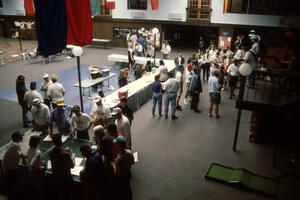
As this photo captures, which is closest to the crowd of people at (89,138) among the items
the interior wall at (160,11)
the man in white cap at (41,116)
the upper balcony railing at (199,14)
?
the man in white cap at (41,116)

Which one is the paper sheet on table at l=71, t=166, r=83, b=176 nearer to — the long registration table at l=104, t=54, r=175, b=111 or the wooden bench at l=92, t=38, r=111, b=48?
the long registration table at l=104, t=54, r=175, b=111

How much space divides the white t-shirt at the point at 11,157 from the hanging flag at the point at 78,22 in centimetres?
261

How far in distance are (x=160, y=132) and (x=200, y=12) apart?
48.0ft

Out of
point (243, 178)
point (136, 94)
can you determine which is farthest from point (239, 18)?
point (243, 178)

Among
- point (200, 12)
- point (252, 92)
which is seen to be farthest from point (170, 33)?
point (252, 92)

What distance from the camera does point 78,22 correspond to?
6594mm

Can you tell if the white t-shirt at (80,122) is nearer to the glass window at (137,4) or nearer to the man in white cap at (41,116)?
the man in white cap at (41,116)

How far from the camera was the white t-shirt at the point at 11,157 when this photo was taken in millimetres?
5578

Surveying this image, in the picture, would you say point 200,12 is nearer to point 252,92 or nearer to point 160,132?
point 252,92

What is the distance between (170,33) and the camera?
25.9 meters

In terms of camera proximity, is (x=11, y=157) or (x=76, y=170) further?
(x=76, y=170)

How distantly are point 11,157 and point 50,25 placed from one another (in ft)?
9.12

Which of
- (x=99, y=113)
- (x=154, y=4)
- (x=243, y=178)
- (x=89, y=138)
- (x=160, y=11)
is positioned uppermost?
(x=154, y=4)

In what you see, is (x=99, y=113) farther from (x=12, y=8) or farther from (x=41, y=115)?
(x=12, y=8)
